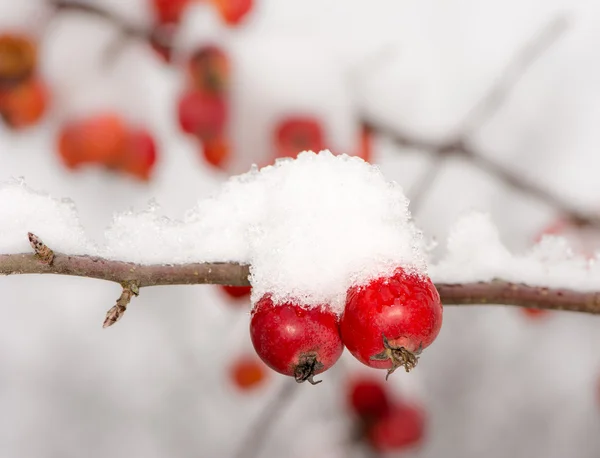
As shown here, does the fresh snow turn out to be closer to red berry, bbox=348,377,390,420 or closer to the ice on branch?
the ice on branch

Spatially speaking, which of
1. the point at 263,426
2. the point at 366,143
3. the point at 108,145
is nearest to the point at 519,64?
the point at 366,143

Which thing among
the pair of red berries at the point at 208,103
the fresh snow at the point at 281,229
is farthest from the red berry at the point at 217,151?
the fresh snow at the point at 281,229

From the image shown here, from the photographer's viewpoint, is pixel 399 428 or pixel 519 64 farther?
pixel 519 64

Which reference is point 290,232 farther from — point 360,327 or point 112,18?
point 112,18

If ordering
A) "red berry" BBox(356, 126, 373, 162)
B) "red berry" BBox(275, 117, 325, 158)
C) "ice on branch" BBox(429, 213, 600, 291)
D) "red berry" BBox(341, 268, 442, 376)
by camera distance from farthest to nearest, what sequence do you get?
"red berry" BBox(356, 126, 373, 162), "red berry" BBox(275, 117, 325, 158), "ice on branch" BBox(429, 213, 600, 291), "red berry" BBox(341, 268, 442, 376)

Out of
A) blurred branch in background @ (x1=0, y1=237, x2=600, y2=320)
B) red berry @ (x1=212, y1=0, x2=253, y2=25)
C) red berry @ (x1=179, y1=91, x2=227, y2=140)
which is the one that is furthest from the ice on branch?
red berry @ (x1=212, y1=0, x2=253, y2=25)

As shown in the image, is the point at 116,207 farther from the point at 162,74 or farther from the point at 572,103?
the point at 572,103

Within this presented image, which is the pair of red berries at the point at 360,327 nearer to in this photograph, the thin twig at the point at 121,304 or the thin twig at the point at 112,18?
the thin twig at the point at 121,304
